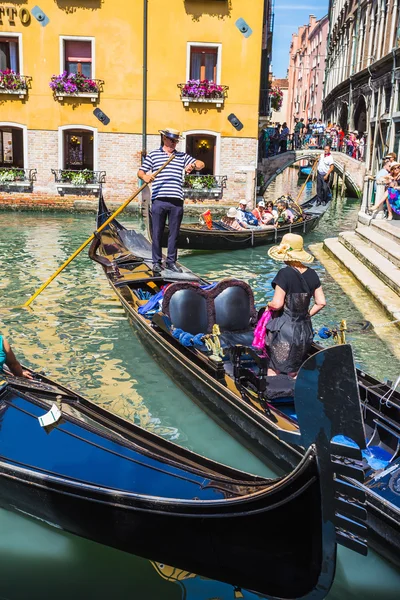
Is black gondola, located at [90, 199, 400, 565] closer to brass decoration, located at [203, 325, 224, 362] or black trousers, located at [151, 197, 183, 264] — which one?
brass decoration, located at [203, 325, 224, 362]

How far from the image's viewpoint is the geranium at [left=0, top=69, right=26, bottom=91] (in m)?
10.7

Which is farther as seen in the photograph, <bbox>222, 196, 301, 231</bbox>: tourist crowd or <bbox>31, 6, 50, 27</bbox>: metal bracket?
<bbox>31, 6, 50, 27</bbox>: metal bracket

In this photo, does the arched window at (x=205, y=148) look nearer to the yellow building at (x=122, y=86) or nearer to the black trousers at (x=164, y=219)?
the yellow building at (x=122, y=86)

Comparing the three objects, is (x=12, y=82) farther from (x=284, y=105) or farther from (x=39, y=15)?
(x=284, y=105)

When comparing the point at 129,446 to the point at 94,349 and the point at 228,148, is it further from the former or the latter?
the point at 228,148

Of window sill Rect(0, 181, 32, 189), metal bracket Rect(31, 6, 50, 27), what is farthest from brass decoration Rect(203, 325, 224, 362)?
metal bracket Rect(31, 6, 50, 27)

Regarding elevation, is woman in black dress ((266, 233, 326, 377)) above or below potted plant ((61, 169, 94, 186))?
below

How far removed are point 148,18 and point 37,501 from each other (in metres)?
10.2

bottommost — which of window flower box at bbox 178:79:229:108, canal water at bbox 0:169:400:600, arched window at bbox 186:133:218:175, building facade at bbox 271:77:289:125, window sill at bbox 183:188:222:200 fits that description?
canal water at bbox 0:169:400:600

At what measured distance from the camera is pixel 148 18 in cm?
1069

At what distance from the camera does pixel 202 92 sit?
35.5 feet

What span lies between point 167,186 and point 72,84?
693cm

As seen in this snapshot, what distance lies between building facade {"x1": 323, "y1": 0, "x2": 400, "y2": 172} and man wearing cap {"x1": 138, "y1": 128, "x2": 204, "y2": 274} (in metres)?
6.29

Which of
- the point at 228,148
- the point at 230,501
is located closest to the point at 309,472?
the point at 230,501
